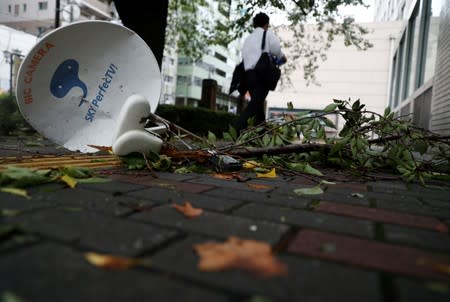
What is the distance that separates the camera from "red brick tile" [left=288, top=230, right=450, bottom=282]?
893 mm

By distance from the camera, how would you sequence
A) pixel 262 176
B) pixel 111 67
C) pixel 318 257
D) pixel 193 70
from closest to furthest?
pixel 318 257 < pixel 262 176 < pixel 111 67 < pixel 193 70

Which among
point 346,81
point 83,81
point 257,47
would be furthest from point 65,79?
point 346,81

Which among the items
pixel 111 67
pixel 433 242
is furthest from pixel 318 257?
pixel 111 67

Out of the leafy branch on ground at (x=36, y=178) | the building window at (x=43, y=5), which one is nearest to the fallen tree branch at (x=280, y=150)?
the leafy branch on ground at (x=36, y=178)

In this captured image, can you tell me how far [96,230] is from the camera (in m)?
1.04

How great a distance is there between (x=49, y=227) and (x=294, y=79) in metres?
35.6

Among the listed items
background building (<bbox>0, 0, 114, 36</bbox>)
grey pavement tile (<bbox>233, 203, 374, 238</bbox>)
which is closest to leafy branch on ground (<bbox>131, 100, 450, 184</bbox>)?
grey pavement tile (<bbox>233, 203, 374, 238</bbox>)

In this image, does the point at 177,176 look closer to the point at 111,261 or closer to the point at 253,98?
the point at 111,261

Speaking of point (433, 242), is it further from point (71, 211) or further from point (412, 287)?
point (71, 211)

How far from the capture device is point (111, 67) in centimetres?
275

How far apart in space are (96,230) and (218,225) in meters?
0.37

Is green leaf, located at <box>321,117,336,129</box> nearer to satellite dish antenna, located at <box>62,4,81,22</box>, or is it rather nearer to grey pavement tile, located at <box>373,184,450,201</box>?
grey pavement tile, located at <box>373,184,450,201</box>

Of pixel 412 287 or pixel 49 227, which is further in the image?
pixel 49 227

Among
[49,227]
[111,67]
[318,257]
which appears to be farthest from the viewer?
[111,67]
